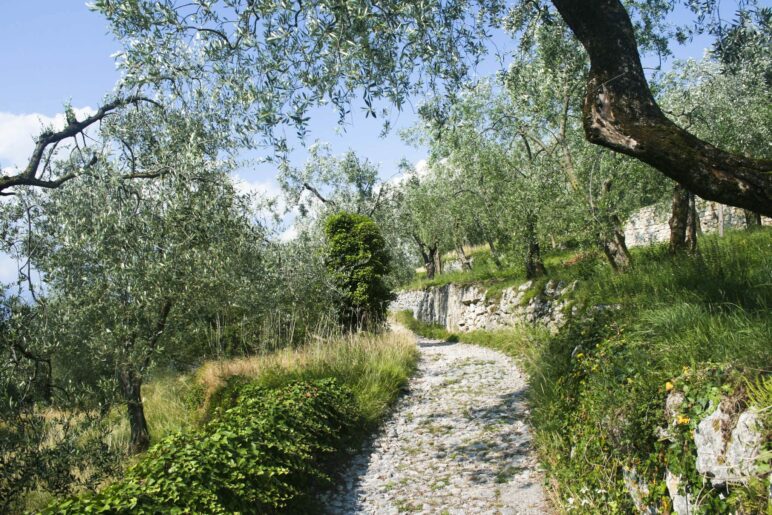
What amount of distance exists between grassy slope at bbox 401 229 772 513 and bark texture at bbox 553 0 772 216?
1216 millimetres

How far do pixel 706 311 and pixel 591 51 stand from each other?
300 cm

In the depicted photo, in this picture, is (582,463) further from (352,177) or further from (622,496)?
(352,177)

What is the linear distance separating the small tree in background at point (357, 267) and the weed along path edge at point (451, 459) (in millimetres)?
6970

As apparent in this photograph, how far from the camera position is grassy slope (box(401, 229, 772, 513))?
142 inches

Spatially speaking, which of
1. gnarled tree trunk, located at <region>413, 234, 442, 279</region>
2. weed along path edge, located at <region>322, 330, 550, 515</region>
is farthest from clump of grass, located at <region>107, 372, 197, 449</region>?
gnarled tree trunk, located at <region>413, 234, 442, 279</region>

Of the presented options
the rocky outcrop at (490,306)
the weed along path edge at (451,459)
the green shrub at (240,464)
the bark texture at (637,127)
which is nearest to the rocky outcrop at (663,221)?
the rocky outcrop at (490,306)

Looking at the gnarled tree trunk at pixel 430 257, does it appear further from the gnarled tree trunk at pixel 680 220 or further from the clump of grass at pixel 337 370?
the gnarled tree trunk at pixel 680 220

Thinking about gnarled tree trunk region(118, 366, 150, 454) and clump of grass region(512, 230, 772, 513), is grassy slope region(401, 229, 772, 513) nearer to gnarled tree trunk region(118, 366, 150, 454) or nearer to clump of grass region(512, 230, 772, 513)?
clump of grass region(512, 230, 772, 513)

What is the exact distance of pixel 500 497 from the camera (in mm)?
5719

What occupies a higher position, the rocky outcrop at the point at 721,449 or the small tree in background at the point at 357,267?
the small tree in background at the point at 357,267

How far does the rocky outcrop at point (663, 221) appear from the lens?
19.4m

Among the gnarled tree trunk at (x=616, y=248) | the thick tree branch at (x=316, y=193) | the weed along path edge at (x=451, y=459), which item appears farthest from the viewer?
the thick tree branch at (x=316, y=193)

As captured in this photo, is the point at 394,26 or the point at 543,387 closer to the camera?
the point at 394,26

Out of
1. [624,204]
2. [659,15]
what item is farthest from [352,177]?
[659,15]
